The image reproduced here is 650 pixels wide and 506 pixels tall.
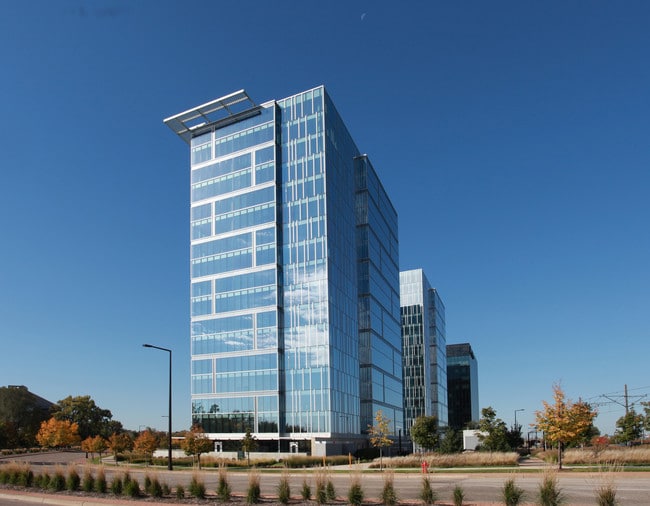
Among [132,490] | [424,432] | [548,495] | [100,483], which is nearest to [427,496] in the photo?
[548,495]

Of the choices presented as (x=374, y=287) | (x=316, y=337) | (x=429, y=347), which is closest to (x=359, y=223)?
(x=374, y=287)

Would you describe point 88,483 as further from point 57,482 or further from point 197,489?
point 197,489

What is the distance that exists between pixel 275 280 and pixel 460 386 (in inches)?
4529

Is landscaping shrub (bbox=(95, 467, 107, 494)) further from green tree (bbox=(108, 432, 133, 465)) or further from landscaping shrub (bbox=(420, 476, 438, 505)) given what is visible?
green tree (bbox=(108, 432, 133, 465))

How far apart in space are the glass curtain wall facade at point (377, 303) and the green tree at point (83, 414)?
158ft

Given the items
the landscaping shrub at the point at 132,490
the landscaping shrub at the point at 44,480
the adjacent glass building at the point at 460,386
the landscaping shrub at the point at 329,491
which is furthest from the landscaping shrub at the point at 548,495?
the adjacent glass building at the point at 460,386

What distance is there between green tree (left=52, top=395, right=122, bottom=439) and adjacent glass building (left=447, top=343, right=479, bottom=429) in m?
94.8

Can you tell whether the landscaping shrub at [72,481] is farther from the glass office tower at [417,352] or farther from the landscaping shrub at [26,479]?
the glass office tower at [417,352]

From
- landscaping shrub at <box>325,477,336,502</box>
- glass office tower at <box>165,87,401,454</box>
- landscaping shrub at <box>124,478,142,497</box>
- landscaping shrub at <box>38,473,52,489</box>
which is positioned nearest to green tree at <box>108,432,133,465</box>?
glass office tower at <box>165,87,401,454</box>

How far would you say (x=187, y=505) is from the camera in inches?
670

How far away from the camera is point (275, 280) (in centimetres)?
6494

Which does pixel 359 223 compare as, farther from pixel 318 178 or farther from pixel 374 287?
pixel 318 178

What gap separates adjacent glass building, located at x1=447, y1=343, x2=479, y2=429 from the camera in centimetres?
16412

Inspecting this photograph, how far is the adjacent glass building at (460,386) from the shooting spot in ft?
538
